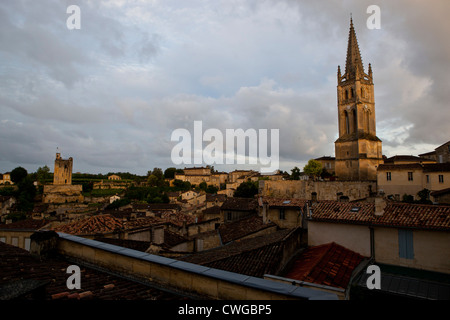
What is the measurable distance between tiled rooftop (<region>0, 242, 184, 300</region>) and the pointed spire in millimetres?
56026

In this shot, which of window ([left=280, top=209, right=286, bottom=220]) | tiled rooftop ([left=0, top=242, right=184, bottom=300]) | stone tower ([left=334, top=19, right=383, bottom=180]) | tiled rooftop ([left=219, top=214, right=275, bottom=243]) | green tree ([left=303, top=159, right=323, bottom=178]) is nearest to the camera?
tiled rooftop ([left=0, top=242, right=184, bottom=300])

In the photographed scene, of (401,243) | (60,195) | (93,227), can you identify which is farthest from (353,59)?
(60,195)

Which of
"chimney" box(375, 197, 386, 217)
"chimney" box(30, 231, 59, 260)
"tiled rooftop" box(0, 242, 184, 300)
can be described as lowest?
"tiled rooftop" box(0, 242, 184, 300)

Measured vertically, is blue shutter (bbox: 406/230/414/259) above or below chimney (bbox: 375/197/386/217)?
below

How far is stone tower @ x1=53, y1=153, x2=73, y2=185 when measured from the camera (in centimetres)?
8781

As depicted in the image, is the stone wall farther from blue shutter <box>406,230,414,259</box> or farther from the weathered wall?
blue shutter <box>406,230,414,259</box>

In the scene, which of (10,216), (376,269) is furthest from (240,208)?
(10,216)

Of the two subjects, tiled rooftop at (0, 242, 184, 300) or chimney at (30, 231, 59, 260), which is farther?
chimney at (30, 231, 59, 260)

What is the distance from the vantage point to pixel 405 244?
415 inches

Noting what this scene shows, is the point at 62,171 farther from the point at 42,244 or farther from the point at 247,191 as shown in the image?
the point at 42,244

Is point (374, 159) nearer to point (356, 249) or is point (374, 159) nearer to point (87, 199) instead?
point (356, 249)

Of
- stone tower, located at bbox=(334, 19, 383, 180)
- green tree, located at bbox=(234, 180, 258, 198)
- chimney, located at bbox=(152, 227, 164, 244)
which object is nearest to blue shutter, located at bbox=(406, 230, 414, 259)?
chimney, located at bbox=(152, 227, 164, 244)

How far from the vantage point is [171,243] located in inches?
652
